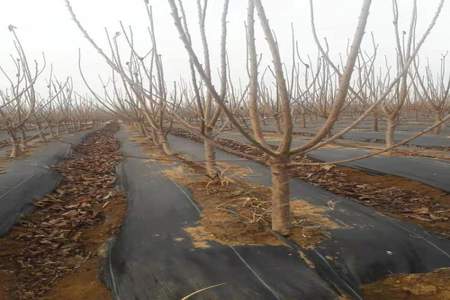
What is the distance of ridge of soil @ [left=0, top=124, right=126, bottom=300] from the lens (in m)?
2.94

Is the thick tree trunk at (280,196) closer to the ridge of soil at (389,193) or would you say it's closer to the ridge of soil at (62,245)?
the ridge of soil at (389,193)

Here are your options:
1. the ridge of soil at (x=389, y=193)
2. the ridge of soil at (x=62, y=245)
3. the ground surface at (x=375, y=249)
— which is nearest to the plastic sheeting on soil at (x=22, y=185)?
the ridge of soil at (x=62, y=245)

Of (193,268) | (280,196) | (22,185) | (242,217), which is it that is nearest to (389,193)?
(242,217)

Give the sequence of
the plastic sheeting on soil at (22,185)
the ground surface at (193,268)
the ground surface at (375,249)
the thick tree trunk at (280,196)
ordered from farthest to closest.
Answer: the plastic sheeting on soil at (22,185), the thick tree trunk at (280,196), the ground surface at (375,249), the ground surface at (193,268)

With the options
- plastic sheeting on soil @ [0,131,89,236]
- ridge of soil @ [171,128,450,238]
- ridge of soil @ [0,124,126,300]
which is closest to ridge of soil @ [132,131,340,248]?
ridge of soil @ [171,128,450,238]

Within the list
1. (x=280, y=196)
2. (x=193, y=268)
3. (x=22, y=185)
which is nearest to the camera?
(x=193, y=268)

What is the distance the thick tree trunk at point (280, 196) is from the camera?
10.5 ft

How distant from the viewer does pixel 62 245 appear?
3.89m

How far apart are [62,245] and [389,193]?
14.0 ft

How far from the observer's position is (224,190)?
5312 millimetres

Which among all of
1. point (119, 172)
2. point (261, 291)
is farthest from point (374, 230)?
point (119, 172)

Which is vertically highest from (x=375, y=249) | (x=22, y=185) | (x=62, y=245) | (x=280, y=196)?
(x=280, y=196)

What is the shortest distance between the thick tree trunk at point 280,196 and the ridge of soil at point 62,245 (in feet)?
5.03

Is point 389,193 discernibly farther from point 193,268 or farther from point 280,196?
point 193,268
